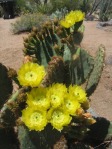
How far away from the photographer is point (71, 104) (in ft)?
10.5

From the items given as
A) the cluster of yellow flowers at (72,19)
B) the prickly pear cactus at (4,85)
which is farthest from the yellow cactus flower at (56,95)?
the cluster of yellow flowers at (72,19)

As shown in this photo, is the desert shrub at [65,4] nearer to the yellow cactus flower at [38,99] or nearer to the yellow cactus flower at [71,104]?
the yellow cactus flower at [71,104]

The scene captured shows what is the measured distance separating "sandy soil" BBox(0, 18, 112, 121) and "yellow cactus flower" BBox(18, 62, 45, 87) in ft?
9.07

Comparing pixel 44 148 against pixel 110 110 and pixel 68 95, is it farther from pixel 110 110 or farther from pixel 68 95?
pixel 110 110

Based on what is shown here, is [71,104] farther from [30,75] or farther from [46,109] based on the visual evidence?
[30,75]

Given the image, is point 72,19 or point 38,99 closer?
point 38,99

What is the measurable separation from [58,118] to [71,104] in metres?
0.20

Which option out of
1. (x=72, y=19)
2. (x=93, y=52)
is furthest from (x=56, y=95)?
(x=93, y=52)

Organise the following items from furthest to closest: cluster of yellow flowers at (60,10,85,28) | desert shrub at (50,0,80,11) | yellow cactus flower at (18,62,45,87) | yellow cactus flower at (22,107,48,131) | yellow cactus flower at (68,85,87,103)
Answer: desert shrub at (50,0,80,11) → cluster of yellow flowers at (60,10,85,28) → yellow cactus flower at (68,85,87,103) → yellow cactus flower at (18,62,45,87) → yellow cactus flower at (22,107,48,131)

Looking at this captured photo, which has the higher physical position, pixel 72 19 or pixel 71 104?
pixel 72 19

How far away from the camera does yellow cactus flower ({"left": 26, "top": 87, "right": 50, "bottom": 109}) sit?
3039 mm

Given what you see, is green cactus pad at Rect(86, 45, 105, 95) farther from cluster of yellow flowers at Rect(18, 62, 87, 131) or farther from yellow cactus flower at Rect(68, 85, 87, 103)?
cluster of yellow flowers at Rect(18, 62, 87, 131)

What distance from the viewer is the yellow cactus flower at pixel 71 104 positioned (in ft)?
10.4

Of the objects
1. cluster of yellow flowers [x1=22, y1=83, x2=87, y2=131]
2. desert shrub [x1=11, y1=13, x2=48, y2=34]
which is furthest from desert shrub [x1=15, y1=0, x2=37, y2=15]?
cluster of yellow flowers [x1=22, y1=83, x2=87, y2=131]
